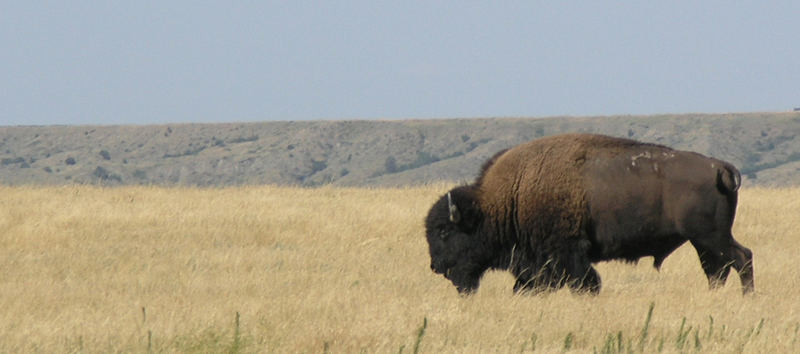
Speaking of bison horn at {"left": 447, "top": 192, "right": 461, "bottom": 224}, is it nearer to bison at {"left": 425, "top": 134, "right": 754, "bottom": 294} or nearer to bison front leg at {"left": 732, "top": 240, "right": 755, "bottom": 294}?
bison at {"left": 425, "top": 134, "right": 754, "bottom": 294}

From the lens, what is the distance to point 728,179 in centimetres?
851

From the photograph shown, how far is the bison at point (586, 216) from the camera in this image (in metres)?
8.58

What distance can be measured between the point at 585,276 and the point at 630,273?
2.04 meters

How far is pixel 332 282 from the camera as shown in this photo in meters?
9.50

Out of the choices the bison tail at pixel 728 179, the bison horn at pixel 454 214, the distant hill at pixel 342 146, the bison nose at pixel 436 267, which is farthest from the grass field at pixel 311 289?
the distant hill at pixel 342 146

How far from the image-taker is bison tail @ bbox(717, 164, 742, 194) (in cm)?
850

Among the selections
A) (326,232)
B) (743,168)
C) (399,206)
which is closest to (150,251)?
(326,232)

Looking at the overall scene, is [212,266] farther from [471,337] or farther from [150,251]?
[471,337]

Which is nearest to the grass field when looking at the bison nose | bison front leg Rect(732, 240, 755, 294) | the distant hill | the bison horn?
bison front leg Rect(732, 240, 755, 294)

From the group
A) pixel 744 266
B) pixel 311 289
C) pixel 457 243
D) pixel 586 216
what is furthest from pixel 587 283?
pixel 311 289

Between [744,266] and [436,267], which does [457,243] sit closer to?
[436,267]

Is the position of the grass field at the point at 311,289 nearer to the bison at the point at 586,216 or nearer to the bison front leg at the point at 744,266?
the bison front leg at the point at 744,266

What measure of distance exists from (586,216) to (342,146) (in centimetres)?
6425

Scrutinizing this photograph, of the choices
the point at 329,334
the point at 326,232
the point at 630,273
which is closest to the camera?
the point at 329,334
